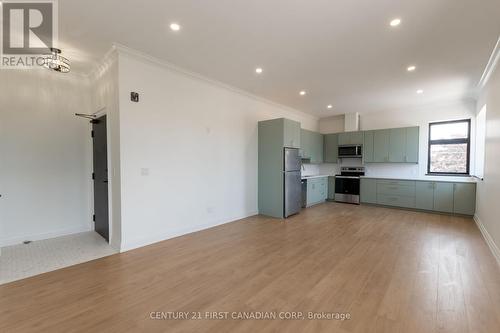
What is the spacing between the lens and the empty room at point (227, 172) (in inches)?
80.1

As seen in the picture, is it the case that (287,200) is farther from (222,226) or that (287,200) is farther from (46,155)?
(46,155)

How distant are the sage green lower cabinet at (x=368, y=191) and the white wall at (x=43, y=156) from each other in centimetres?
679

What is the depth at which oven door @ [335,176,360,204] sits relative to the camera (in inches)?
261

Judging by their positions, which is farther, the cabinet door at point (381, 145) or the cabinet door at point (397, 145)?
the cabinet door at point (381, 145)

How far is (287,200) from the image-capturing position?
16.6 feet

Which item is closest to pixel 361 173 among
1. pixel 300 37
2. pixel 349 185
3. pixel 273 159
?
pixel 349 185

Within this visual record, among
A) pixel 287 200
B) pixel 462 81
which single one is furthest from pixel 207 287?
pixel 462 81

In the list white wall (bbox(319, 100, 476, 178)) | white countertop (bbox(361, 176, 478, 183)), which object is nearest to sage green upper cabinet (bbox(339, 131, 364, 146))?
white wall (bbox(319, 100, 476, 178))

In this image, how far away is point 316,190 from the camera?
662cm

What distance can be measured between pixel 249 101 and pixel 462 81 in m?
4.24

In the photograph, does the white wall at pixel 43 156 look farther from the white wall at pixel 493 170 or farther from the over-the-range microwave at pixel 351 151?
the over-the-range microwave at pixel 351 151

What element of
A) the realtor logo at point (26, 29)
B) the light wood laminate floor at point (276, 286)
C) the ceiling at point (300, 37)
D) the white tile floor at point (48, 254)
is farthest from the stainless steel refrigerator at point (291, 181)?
the realtor logo at point (26, 29)

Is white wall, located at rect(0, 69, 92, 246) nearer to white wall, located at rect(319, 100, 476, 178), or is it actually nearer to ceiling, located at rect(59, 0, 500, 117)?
ceiling, located at rect(59, 0, 500, 117)

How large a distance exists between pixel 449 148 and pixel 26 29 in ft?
27.8
